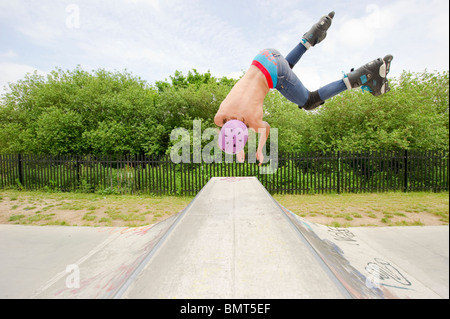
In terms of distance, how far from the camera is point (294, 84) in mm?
4969

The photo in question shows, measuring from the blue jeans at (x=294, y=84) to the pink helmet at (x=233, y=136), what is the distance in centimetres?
131

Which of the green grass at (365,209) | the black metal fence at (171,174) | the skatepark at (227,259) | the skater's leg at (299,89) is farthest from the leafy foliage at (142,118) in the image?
the skatepark at (227,259)

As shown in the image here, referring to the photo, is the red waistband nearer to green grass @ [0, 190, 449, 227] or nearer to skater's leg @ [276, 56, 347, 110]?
skater's leg @ [276, 56, 347, 110]

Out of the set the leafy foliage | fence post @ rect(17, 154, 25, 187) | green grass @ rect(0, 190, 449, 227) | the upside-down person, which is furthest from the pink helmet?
fence post @ rect(17, 154, 25, 187)

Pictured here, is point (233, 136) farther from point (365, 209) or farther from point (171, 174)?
point (171, 174)

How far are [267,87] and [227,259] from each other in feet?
13.8

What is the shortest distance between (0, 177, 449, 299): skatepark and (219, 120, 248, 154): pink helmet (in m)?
0.92

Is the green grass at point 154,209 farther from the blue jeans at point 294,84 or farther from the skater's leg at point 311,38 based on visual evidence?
the skater's leg at point 311,38

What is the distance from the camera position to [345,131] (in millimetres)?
10812

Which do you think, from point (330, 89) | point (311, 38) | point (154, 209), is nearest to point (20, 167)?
point (154, 209)

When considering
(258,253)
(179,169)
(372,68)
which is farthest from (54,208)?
(372,68)

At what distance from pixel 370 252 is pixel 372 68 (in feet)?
11.7

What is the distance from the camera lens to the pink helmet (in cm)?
494
